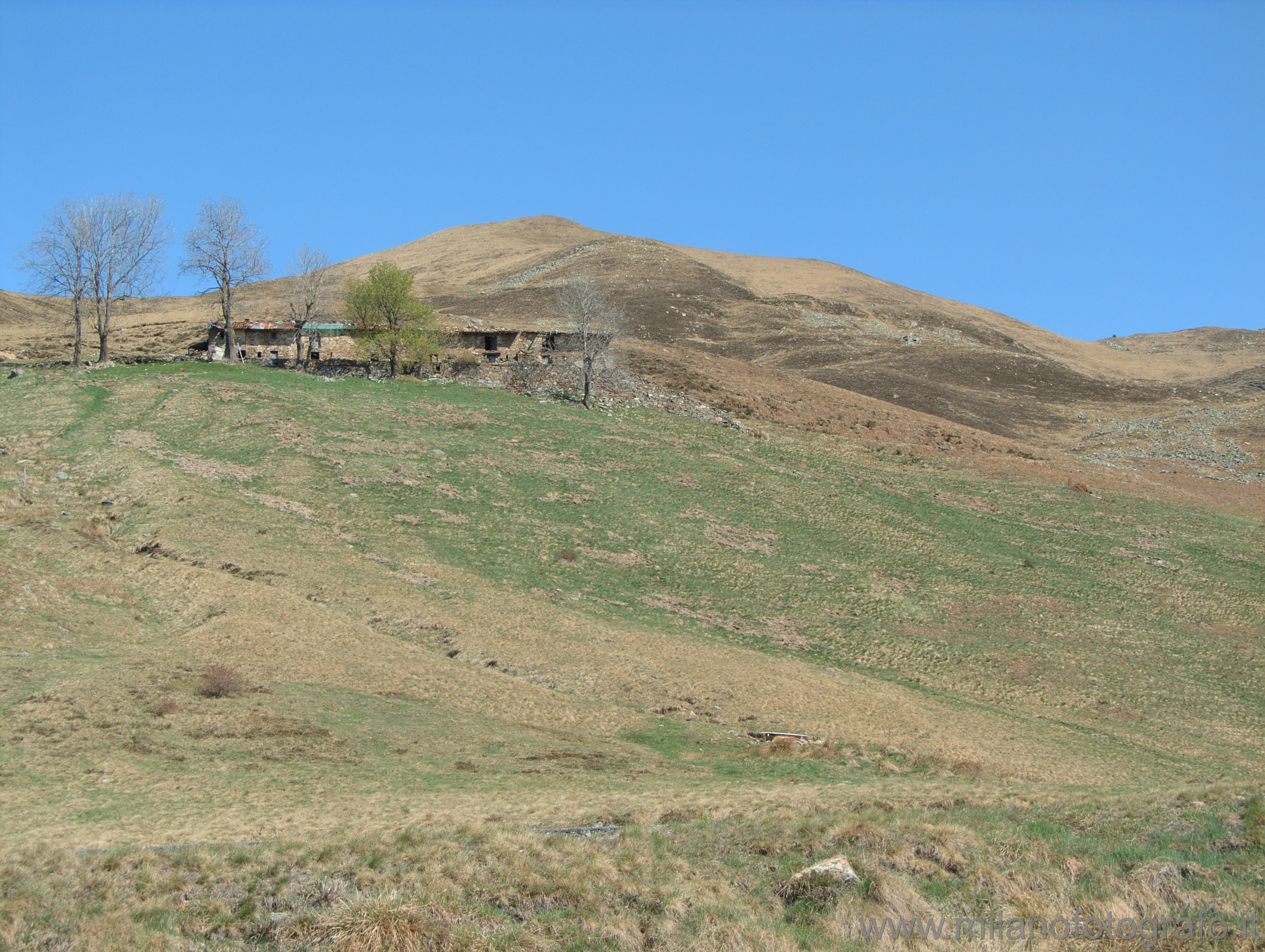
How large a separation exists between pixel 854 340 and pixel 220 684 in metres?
86.4

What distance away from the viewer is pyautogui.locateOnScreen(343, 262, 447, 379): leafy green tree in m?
53.7

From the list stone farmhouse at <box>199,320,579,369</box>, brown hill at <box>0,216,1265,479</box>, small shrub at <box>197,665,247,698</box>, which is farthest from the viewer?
brown hill at <box>0,216,1265,479</box>

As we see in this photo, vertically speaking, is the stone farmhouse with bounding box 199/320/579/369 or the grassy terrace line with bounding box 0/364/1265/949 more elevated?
the stone farmhouse with bounding box 199/320/579/369

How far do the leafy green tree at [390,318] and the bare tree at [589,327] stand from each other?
9.18 m

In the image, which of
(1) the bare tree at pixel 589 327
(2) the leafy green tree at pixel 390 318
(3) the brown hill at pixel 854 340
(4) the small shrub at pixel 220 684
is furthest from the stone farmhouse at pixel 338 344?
(4) the small shrub at pixel 220 684

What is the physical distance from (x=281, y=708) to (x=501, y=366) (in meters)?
40.0

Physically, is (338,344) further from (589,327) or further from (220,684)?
(220,684)

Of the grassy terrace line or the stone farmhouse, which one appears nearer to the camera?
the grassy terrace line

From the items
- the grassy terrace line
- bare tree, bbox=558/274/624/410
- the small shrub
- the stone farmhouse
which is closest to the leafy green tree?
the stone farmhouse

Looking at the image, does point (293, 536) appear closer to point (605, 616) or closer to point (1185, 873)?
point (605, 616)

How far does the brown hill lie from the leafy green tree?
9386mm

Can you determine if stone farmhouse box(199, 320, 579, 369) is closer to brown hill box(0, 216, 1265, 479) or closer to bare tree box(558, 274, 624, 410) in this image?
bare tree box(558, 274, 624, 410)

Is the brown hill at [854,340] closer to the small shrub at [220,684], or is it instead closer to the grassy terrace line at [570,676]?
the grassy terrace line at [570,676]

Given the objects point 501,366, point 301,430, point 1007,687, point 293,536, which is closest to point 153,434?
point 301,430
